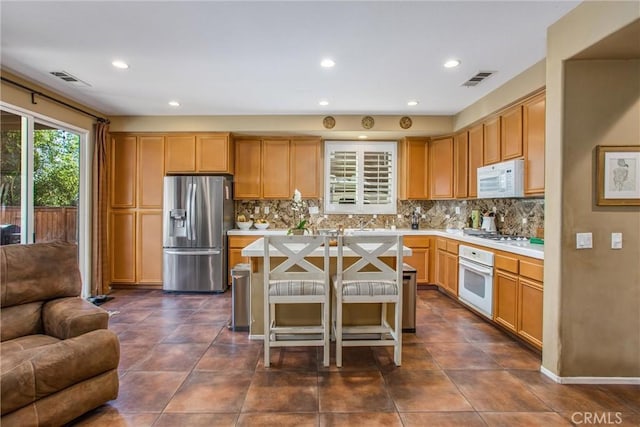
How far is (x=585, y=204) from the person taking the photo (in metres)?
2.39

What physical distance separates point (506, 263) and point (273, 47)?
2.97 meters

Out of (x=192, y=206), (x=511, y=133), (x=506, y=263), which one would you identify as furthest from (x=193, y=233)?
(x=511, y=133)

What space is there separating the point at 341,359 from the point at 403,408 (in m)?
0.69

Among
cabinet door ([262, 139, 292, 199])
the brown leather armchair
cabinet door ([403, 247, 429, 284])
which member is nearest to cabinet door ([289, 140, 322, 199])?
cabinet door ([262, 139, 292, 199])

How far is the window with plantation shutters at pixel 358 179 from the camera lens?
5.65 metres

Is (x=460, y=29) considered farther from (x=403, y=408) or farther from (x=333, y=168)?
(x=333, y=168)

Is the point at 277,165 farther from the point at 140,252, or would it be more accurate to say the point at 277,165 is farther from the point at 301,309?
the point at 301,309

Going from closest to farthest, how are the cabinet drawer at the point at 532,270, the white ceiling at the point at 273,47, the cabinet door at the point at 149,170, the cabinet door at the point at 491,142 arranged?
the white ceiling at the point at 273,47
the cabinet drawer at the point at 532,270
the cabinet door at the point at 491,142
the cabinet door at the point at 149,170

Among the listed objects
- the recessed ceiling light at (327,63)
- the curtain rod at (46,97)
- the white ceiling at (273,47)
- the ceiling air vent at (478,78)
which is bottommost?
the curtain rod at (46,97)

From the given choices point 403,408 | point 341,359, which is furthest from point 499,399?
point 341,359

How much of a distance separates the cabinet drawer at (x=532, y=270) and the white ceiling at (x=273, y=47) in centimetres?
188

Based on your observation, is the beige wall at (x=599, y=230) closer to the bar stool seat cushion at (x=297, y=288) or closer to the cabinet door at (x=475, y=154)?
the bar stool seat cushion at (x=297, y=288)

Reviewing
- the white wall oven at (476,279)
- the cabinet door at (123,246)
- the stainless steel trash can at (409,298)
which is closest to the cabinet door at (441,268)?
the white wall oven at (476,279)

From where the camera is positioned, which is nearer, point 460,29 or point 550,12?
point 550,12
